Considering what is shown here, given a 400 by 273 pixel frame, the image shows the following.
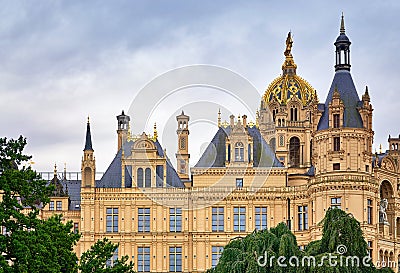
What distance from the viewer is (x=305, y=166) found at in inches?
4272

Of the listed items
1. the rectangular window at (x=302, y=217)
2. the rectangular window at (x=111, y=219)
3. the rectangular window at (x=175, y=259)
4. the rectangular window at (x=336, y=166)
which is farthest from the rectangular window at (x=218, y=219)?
the rectangular window at (x=336, y=166)

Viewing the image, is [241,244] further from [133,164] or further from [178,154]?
[178,154]

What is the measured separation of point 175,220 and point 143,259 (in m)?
4.05

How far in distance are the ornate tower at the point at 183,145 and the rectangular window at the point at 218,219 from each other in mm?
7246

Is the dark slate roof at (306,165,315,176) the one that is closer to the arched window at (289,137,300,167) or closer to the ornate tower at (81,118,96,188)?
the arched window at (289,137,300,167)

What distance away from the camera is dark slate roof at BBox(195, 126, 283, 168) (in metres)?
97.4

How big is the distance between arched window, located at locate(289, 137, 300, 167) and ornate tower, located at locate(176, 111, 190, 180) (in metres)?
10.2

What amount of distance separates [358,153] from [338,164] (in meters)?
1.75

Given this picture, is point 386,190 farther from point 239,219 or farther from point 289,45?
point 289,45

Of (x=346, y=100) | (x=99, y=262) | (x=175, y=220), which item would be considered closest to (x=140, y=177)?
(x=175, y=220)

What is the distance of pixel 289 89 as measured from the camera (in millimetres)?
116938

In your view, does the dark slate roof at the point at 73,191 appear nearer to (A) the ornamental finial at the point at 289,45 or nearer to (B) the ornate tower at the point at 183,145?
(B) the ornate tower at the point at 183,145

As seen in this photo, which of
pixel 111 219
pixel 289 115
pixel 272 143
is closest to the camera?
pixel 111 219

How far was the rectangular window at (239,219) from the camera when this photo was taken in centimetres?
9669
